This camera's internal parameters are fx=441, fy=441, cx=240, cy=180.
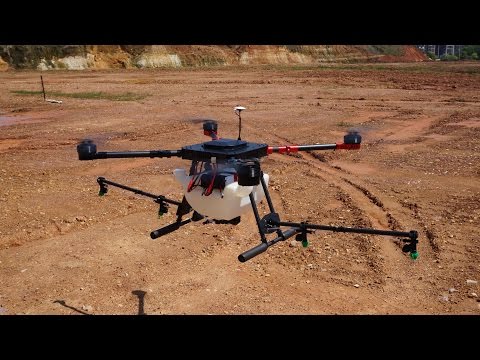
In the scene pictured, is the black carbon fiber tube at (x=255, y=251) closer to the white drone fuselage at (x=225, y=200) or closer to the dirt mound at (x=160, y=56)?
the white drone fuselage at (x=225, y=200)

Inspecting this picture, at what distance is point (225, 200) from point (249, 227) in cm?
804

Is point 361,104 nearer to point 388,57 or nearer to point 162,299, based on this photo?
point 162,299

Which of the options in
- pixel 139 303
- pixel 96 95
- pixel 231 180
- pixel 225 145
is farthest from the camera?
pixel 96 95

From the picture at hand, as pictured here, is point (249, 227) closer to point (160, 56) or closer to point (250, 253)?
point (250, 253)

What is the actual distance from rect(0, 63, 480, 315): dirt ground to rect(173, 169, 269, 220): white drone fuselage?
1598 millimetres

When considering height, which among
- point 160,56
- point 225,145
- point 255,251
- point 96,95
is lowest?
point 96,95

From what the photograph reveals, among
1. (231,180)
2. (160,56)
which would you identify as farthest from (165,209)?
(160,56)

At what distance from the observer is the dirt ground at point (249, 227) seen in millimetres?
9812

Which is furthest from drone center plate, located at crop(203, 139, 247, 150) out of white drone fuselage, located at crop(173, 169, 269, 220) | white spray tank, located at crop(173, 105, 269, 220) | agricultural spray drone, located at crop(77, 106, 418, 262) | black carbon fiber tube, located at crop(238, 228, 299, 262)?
black carbon fiber tube, located at crop(238, 228, 299, 262)

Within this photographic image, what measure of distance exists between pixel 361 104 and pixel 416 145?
1307 centimetres

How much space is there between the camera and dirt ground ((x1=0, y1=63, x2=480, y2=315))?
981 cm

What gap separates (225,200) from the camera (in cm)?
519

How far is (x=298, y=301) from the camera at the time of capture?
31.8ft

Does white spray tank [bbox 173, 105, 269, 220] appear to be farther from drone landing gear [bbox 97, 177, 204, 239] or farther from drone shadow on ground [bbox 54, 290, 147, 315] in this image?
drone shadow on ground [bbox 54, 290, 147, 315]
